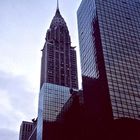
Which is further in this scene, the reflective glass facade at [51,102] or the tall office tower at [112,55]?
the reflective glass facade at [51,102]

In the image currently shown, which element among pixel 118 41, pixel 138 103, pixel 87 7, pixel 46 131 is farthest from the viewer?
pixel 46 131

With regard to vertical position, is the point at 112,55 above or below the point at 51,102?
below

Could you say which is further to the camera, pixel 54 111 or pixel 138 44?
pixel 54 111

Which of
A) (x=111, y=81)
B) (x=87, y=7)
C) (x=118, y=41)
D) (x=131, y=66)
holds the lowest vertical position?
(x=111, y=81)

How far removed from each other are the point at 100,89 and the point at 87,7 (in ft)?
152

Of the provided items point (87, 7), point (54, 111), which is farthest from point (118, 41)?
point (54, 111)

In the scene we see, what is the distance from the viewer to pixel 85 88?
127 m

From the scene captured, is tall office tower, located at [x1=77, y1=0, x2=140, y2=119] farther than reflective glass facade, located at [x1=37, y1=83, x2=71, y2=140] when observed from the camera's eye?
No

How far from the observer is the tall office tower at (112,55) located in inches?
4227

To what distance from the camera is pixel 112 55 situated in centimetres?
11881

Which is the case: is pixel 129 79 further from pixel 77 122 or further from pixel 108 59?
pixel 77 122

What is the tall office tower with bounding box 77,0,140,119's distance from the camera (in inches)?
4227

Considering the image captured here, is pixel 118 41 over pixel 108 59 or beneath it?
over

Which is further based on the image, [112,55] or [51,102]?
[51,102]
